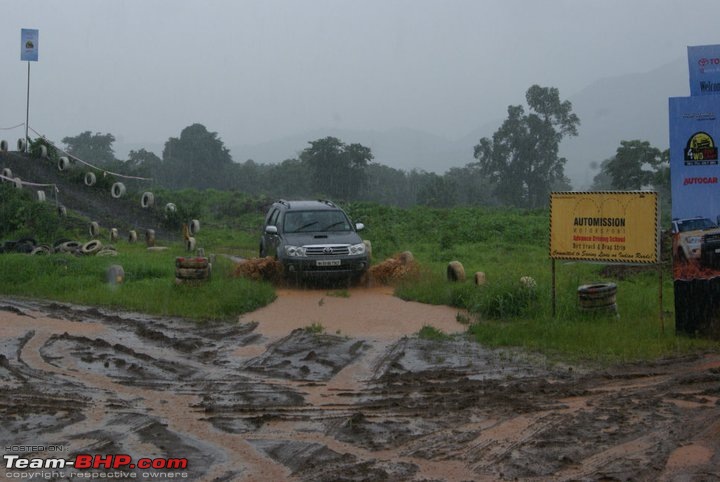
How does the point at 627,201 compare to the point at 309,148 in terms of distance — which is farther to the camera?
the point at 309,148

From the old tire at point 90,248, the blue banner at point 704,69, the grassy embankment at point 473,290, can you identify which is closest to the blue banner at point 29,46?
the grassy embankment at point 473,290

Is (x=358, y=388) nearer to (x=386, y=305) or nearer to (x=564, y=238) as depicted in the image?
(x=564, y=238)

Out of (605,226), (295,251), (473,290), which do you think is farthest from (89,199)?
(605,226)

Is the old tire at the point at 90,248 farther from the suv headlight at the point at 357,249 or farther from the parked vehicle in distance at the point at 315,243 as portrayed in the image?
the suv headlight at the point at 357,249

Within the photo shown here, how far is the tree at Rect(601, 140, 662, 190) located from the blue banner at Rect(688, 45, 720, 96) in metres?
29.4

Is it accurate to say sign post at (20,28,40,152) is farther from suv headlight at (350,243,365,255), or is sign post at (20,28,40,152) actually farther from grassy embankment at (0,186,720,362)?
suv headlight at (350,243,365,255)

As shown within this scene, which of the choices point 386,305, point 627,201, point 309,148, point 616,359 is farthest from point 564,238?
point 309,148

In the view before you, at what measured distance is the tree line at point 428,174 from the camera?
150 feet

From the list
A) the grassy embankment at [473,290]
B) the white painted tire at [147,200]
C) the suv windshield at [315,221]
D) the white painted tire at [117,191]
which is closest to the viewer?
the grassy embankment at [473,290]

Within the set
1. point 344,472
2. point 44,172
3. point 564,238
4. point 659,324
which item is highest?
point 44,172

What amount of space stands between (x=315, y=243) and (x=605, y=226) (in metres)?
5.77

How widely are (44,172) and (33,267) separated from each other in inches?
709

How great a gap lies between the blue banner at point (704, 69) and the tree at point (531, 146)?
3865cm

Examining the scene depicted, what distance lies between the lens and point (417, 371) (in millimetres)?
8477
